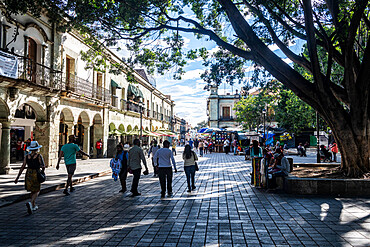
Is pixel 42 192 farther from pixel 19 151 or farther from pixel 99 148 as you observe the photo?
pixel 99 148

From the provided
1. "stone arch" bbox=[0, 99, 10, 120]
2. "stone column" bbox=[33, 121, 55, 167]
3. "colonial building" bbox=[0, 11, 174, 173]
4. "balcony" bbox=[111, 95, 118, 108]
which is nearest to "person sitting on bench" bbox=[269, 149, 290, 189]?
"colonial building" bbox=[0, 11, 174, 173]

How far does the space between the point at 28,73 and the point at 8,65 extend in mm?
2200

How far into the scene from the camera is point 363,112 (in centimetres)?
929

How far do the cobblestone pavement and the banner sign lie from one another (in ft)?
19.5

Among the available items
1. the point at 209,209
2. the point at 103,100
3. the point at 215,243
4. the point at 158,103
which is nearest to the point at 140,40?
the point at 209,209

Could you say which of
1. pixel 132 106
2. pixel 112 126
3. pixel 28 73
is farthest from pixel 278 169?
pixel 132 106

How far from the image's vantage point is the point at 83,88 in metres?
19.6

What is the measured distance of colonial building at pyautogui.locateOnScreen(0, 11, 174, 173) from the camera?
41.5ft

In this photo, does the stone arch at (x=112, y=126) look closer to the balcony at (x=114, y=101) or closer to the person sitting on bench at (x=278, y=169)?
the balcony at (x=114, y=101)

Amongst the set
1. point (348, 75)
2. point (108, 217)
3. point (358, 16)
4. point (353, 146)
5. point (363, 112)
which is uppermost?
point (358, 16)

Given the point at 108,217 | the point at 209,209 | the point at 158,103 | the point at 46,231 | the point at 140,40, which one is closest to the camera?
the point at 46,231

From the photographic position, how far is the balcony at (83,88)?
708 inches

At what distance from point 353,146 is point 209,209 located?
18.0 ft

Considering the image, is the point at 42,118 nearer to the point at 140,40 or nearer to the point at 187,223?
the point at 140,40
